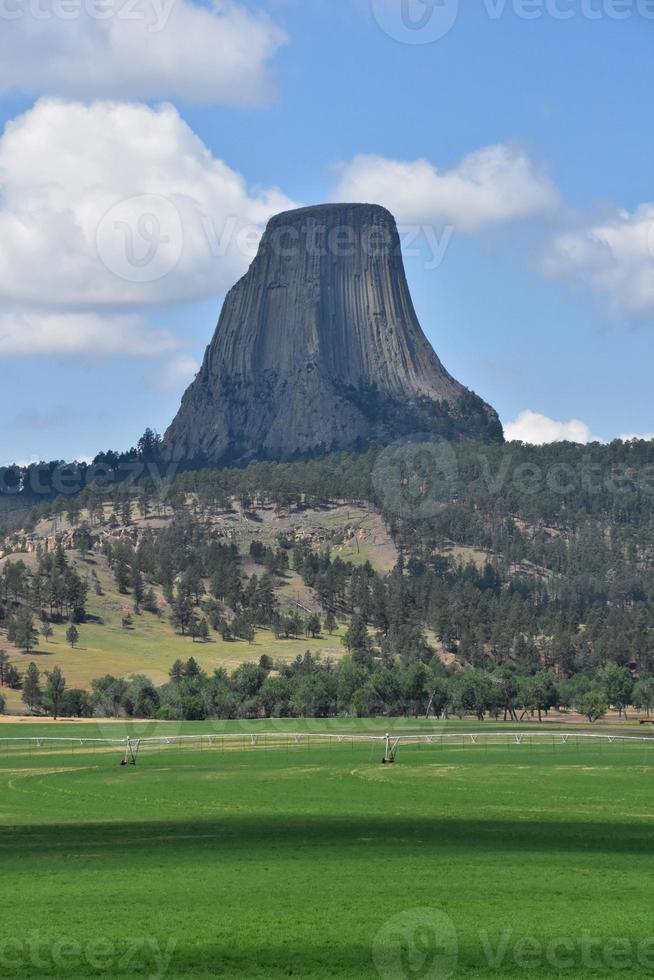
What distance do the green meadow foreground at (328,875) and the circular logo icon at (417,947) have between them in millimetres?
80

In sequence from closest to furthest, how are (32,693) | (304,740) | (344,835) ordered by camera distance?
1. (344,835)
2. (304,740)
3. (32,693)

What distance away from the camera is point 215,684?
16762cm

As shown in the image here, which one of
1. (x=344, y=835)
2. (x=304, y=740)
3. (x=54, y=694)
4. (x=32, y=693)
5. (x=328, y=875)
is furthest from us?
(x=32, y=693)

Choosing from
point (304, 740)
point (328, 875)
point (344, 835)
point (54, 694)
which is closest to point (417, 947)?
point (328, 875)

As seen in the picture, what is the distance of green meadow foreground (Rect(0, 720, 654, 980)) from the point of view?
30672 mm

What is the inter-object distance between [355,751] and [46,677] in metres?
84.7

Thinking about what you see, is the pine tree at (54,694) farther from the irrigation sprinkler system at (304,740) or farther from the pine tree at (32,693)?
the irrigation sprinkler system at (304,740)

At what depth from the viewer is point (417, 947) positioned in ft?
103

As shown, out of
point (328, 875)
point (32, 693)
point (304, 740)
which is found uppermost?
point (32, 693)

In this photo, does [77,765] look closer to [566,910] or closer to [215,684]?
[566,910]

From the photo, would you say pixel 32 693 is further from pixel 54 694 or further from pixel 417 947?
pixel 417 947

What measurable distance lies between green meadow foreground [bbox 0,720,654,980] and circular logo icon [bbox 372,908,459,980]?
0.08 m

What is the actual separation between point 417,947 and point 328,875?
946 centimetres

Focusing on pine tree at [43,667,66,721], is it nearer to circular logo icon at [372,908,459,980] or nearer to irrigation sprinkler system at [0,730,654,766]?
irrigation sprinkler system at [0,730,654,766]
